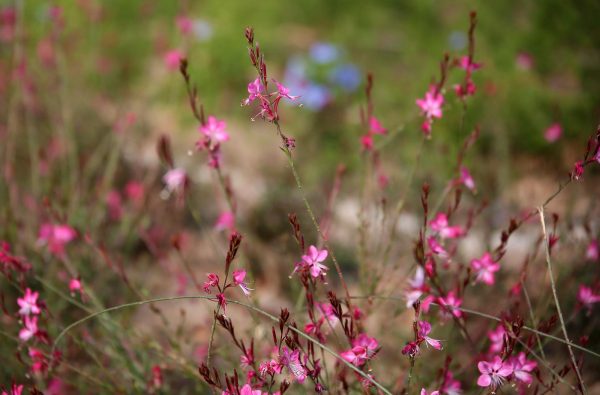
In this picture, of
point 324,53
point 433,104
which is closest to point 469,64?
point 433,104

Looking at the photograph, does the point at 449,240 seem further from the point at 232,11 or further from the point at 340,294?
the point at 232,11

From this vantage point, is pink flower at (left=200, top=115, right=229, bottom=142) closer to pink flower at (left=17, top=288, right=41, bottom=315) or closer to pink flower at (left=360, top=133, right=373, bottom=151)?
A: pink flower at (left=360, top=133, right=373, bottom=151)

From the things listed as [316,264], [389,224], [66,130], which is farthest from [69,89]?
[316,264]

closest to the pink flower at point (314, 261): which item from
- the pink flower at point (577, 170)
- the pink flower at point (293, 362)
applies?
the pink flower at point (293, 362)

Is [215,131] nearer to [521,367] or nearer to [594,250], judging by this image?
[521,367]

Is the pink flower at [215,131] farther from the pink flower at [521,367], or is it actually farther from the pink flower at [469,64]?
the pink flower at [521,367]

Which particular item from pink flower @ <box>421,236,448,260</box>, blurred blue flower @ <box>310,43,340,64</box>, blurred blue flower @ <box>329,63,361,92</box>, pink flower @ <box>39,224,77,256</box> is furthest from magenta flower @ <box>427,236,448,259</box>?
blurred blue flower @ <box>310,43,340,64</box>
